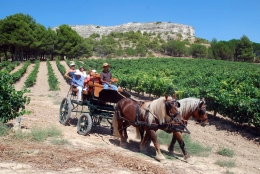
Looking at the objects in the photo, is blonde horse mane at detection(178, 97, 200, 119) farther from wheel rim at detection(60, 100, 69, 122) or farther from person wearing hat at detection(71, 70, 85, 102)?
wheel rim at detection(60, 100, 69, 122)

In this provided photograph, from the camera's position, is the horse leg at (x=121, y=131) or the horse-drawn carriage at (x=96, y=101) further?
the horse-drawn carriage at (x=96, y=101)

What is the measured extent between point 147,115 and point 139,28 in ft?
433

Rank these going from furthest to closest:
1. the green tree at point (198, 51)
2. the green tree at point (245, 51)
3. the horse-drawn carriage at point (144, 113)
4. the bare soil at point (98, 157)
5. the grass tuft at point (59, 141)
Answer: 1. the green tree at point (245, 51)
2. the green tree at point (198, 51)
3. the grass tuft at point (59, 141)
4. the horse-drawn carriage at point (144, 113)
5. the bare soil at point (98, 157)

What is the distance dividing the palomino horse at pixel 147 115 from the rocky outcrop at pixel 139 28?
401 ft

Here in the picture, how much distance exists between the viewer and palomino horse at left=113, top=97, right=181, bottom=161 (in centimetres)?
589

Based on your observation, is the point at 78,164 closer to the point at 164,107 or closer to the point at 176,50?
the point at 164,107

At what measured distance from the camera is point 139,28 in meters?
134

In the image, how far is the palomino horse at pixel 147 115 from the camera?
5.89 metres

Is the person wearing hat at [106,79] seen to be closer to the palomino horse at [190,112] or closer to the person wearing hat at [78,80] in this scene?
the person wearing hat at [78,80]

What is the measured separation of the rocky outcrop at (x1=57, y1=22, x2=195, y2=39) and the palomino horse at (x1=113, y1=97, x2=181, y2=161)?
12227 cm

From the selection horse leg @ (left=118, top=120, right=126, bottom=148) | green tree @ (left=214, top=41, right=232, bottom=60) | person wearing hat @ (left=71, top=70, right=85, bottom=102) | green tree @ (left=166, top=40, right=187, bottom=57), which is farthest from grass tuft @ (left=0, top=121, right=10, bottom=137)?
green tree @ (left=214, top=41, right=232, bottom=60)

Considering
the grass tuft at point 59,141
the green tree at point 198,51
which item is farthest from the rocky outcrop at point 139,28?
the grass tuft at point 59,141

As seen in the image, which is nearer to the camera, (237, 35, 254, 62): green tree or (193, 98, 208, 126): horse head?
(193, 98, 208, 126): horse head

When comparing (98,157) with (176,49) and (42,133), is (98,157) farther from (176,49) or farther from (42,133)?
(176,49)
